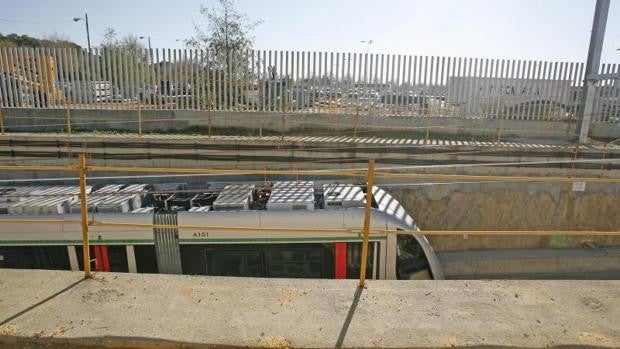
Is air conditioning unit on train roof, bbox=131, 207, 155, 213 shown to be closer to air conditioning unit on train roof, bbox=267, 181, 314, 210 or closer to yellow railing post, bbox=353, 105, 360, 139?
air conditioning unit on train roof, bbox=267, 181, 314, 210

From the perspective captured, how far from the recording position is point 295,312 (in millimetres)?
2912

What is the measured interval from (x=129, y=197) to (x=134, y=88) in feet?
29.1

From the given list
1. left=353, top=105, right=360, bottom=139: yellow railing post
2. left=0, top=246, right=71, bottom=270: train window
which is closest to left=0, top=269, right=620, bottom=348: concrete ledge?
left=0, top=246, right=71, bottom=270: train window

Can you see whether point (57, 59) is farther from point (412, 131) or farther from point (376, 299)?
point (376, 299)

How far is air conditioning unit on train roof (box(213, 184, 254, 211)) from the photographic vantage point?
6.51m

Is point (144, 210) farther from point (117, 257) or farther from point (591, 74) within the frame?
point (591, 74)

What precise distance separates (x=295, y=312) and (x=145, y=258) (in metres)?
4.15

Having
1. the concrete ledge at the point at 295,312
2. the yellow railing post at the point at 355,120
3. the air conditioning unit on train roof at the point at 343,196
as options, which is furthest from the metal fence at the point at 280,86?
the concrete ledge at the point at 295,312

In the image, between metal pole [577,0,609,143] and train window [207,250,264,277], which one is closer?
train window [207,250,264,277]

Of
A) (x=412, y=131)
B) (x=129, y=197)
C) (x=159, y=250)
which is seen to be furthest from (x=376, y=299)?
(x=412, y=131)

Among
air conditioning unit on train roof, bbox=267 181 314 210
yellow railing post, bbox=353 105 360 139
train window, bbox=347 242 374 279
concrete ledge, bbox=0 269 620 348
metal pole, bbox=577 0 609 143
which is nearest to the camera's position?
concrete ledge, bbox=0 269 620 348

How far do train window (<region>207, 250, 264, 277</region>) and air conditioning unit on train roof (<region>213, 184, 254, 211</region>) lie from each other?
0.73 metres

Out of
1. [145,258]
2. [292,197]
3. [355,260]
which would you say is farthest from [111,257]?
[355,260]

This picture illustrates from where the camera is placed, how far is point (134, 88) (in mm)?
14297
